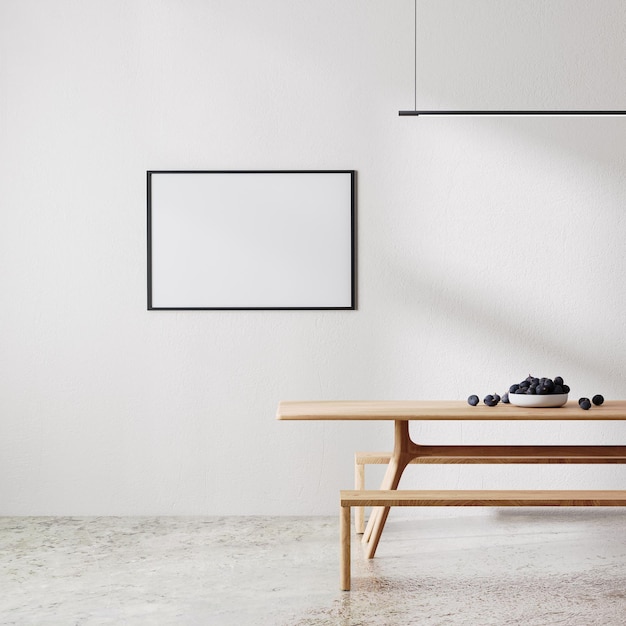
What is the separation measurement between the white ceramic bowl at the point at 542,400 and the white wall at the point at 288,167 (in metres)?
0.99

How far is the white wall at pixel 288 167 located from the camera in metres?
4.84

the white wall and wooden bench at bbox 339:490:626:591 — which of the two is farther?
the white wall

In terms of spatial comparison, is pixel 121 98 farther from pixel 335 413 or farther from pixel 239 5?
pixel 335 413

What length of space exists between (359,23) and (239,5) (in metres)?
0.72

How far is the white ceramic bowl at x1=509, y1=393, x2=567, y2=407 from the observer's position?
3816 mm

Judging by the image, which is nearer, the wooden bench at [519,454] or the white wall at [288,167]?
the wooden bench at [519,454]

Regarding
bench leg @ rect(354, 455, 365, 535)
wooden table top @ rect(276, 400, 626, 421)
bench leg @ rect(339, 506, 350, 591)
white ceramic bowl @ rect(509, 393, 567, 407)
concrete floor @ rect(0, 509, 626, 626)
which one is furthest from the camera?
bench leg @ rect(354, 455, 365, 535)

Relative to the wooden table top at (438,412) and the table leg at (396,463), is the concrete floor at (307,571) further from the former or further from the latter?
the wooden table top at (438,412)

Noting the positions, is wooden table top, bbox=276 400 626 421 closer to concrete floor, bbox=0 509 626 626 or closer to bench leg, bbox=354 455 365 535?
bench leg, bbox=354 455 365 535

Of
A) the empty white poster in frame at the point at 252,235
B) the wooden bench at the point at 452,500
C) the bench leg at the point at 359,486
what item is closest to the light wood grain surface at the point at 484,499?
the wooden bench at the point at 452,500

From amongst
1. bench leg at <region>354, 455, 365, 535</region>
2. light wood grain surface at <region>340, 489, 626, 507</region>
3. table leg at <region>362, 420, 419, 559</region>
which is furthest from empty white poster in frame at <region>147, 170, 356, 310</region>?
light wood grain surface at <region>340, 489, 626, 507</region>

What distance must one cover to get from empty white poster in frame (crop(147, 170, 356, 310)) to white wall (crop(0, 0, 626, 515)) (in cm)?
9

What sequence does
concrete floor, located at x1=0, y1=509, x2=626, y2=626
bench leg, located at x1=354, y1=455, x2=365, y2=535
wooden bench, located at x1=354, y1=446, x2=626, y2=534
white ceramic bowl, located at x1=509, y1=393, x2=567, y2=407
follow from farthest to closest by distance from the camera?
1. bench leg, located at x1=354, y1=455, x2=365, y2=535
2. wooden bench, located at x1=354, y1=446, x2=626, y2=534
3. white ceramic bowl, located at x1=509, y1=393, x2=567, y2=407
4. concrete floor, located at x1=0, y1=509, x2=626, y2=626

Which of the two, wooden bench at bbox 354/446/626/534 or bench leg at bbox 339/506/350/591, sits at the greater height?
wooden bench at bbox 354/446/626/534
